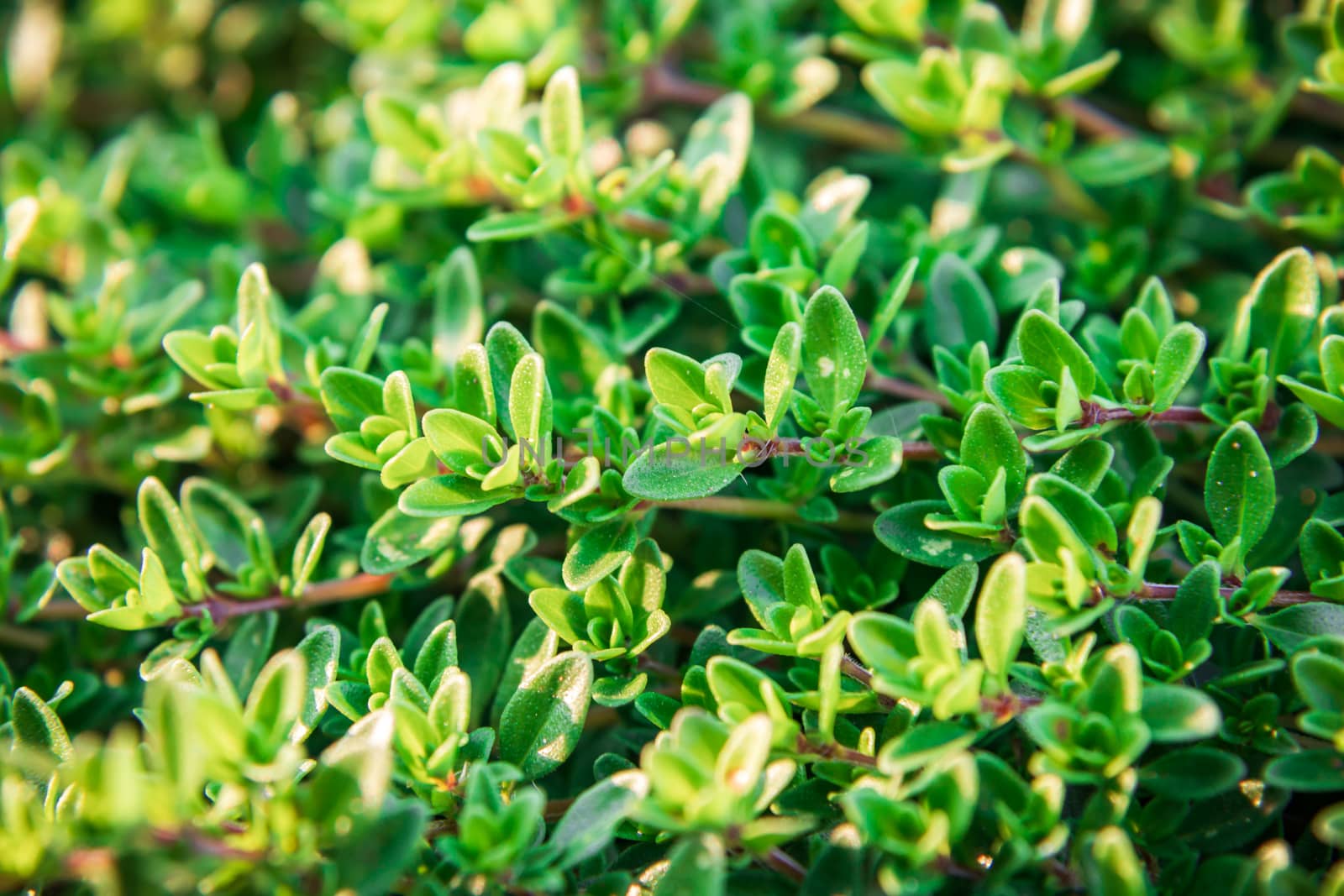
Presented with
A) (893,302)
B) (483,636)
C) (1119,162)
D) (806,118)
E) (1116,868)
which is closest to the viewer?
(1116,868)

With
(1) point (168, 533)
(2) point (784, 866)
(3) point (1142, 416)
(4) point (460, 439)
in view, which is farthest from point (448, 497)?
(3) point (1142, 416)

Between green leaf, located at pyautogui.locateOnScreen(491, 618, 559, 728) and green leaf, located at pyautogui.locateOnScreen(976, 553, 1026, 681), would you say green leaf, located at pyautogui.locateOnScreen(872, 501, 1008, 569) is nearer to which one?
green leaf, located at pyautogui.locateOnScreen(976, 553, 1026, 681)

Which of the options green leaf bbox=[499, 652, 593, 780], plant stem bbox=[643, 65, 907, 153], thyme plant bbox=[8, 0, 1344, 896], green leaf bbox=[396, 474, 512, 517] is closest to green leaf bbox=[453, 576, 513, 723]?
thyme plant bbox=[8, 0, 1344, 896]

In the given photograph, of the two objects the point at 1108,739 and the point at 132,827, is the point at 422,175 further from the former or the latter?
the point at 1108,739

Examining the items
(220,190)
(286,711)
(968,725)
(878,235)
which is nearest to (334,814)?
(286,711)

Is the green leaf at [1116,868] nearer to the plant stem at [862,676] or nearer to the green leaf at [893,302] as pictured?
the plant stem at [862,676]

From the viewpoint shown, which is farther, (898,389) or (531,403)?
(898,389)

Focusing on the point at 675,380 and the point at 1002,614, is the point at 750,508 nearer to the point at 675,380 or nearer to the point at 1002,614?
the point at 675,380
